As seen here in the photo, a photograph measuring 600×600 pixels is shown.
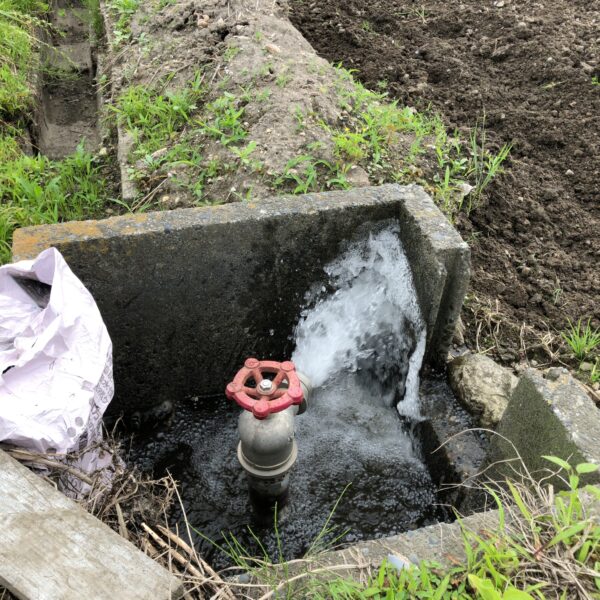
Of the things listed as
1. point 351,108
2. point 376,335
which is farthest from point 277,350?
point 351,108

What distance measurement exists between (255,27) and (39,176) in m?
2.07

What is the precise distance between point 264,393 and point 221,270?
0.80m

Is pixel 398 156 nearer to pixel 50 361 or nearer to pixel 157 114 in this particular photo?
pixel 157 114

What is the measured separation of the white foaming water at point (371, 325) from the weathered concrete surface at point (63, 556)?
1734 mm

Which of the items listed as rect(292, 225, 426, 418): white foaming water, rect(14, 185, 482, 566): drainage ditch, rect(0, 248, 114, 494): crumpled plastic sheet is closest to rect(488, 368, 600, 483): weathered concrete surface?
rect(14, 185, 482, 566): drainage ditch

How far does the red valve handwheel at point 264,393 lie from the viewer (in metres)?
2.14

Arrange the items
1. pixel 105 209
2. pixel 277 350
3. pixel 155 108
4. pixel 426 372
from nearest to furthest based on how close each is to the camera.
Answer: pixel 426 372, pixel 277 350, pixel 105 209, pixel 155 108

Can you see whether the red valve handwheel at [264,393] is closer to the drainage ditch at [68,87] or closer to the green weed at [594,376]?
the green weed at [594,376]

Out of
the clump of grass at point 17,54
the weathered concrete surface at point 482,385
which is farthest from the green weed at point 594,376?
the clump of grass at point 17,54

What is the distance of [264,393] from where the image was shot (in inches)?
85.4

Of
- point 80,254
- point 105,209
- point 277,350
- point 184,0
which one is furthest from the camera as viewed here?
point 184,0

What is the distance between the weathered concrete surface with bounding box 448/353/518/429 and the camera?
2.64 m

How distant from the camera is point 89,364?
6.73ft

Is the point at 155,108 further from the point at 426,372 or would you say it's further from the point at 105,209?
the point at 426,372
